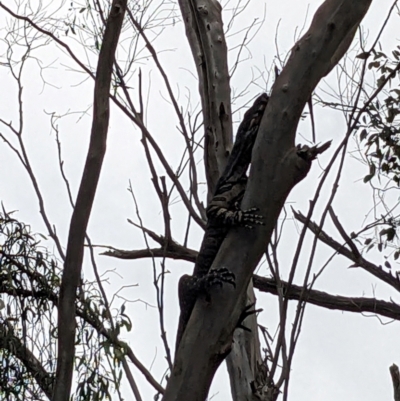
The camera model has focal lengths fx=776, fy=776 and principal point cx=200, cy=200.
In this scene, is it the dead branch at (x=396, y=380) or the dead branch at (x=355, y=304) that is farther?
the dead branch at (x=355, y=304)

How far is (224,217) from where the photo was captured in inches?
103

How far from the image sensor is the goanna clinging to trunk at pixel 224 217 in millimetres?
2193

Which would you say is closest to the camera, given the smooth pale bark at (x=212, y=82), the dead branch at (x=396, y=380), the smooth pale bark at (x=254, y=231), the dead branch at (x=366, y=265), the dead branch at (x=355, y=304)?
the smooth pale bark at (x=254, y=231)

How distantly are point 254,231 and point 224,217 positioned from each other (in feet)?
1.37

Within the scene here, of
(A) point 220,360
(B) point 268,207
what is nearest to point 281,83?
(B) point 268,207

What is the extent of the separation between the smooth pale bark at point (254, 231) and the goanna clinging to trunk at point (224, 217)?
0.04 meters

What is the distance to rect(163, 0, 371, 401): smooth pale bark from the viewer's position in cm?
213

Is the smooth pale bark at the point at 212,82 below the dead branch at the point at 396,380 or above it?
above

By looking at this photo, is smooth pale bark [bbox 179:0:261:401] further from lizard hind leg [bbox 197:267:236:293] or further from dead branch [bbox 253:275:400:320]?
dead branch [bbox 253:275:400:320]

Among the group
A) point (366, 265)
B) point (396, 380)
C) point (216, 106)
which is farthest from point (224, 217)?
point (366, 265)

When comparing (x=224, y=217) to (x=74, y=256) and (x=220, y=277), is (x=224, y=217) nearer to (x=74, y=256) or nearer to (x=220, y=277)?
(x=220, y=277)

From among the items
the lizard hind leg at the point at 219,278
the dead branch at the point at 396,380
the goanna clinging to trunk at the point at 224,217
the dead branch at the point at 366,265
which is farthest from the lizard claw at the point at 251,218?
the dead branch at the point at 366,265

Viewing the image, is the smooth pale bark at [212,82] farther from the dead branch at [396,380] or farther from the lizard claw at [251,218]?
the lizard claw at [251,218]

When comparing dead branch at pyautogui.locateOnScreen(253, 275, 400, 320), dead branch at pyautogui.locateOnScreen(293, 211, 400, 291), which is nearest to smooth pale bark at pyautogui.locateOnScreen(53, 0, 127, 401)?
dead branch at pyautogui.locateOnScreen(293, 211, 400, 291)
